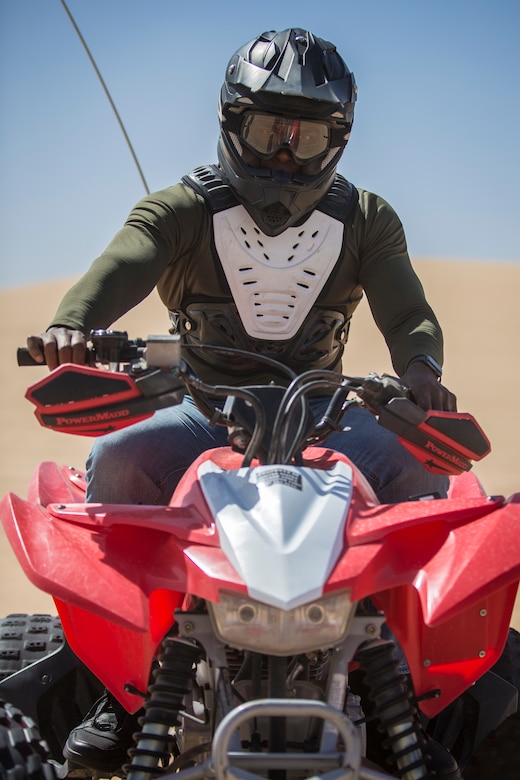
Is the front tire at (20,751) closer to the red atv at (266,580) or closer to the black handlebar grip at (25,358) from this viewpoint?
the red atv at (266,580)

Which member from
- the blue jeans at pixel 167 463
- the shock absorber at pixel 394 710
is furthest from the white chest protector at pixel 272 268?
the shock absorber at pixel 394 710

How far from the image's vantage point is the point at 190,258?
4406 millimetres

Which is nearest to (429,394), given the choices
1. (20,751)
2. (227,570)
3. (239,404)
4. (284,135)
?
(239,404)

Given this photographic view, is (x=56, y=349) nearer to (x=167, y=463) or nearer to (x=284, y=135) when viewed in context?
(x=167, y=463)

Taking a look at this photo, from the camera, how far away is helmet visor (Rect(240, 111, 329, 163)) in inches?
164

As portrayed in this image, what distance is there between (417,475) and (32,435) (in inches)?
541

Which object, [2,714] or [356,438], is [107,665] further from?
[356,438]

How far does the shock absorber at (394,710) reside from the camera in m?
2.73

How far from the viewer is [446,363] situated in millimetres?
23719

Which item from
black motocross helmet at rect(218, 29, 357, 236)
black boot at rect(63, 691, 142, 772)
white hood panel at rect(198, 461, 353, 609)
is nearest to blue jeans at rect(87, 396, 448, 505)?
white hood panel at rect(198, 461, 353, 609)

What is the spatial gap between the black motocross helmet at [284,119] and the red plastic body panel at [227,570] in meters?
1.39

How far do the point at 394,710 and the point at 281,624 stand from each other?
45cm

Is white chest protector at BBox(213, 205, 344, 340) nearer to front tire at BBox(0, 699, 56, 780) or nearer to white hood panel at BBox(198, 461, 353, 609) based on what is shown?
white hood panel at BBox(198, 461, 353, 609)

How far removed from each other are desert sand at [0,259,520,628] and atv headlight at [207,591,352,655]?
4.88m
